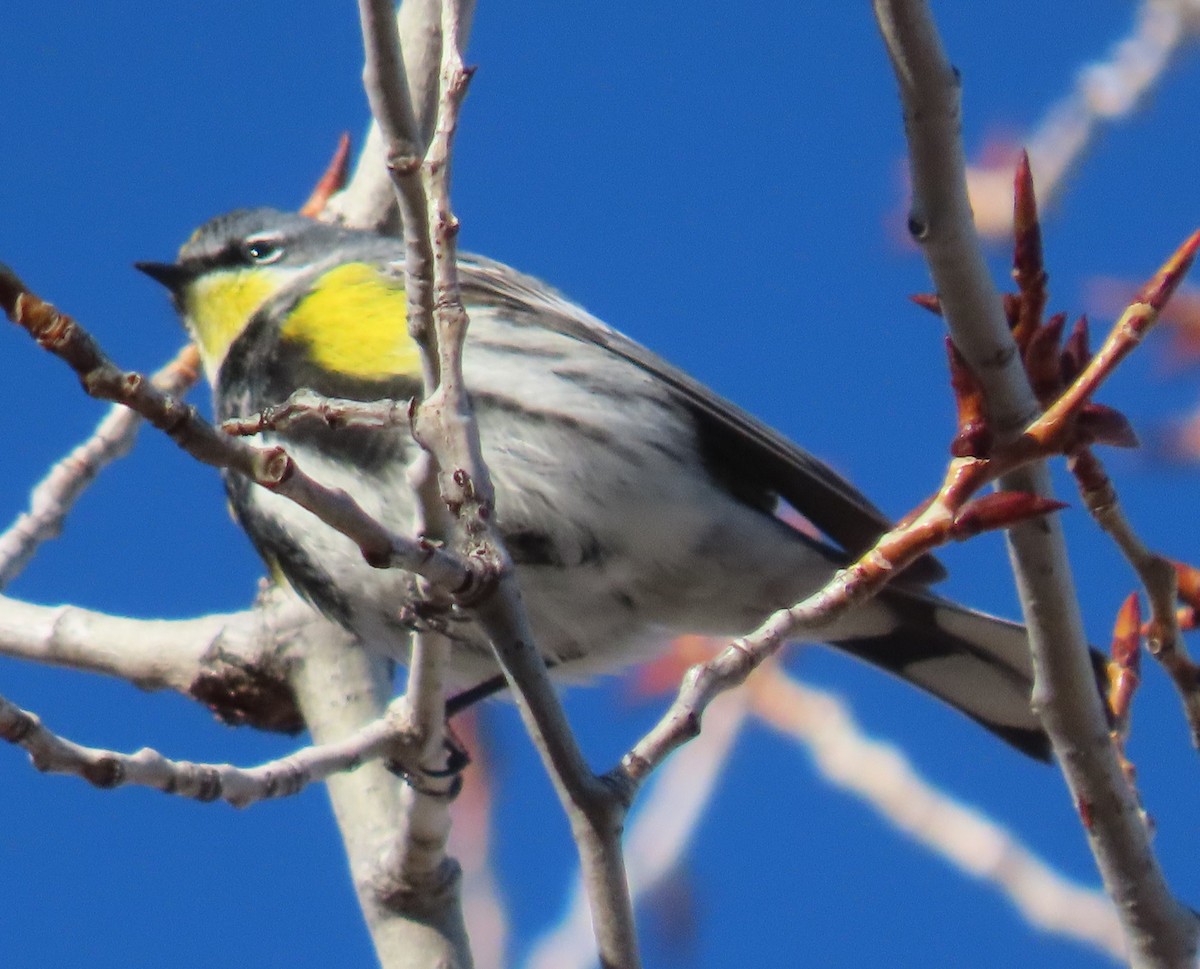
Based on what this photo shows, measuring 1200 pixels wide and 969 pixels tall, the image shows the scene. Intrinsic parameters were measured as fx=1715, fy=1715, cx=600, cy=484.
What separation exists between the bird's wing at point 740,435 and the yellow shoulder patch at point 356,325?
12.6 inches

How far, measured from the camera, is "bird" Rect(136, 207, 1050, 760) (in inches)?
154

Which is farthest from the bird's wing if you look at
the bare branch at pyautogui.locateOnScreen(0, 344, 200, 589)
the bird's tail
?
the bare branch at pyautogui.locateOnScreen(0, 344, 200, 589)

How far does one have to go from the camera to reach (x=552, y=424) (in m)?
3.99

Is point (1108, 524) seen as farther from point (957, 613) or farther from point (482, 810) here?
point (482, 810)

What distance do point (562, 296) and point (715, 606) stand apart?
937 millimetres

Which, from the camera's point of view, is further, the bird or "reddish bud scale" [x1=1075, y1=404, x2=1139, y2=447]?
the bird

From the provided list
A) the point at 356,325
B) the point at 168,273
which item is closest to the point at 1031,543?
the point at 356,325

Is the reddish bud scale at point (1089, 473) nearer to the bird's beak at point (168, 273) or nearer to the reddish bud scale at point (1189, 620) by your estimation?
the reddish bud scale at point (1189, 620)

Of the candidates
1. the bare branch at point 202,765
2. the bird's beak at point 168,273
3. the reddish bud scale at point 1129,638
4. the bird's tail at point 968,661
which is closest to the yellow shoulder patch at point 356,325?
the bird's beak at point 168,273

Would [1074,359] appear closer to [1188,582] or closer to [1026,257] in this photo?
[1026,257]

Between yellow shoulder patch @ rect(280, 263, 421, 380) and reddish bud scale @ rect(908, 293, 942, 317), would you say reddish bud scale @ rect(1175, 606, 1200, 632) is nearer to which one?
reddish bud scale @ rect(908, 293, 942, 317)

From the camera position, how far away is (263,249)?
501cm

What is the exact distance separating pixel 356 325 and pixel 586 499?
68cm

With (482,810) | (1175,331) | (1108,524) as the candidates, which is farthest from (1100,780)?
(1175,331)
